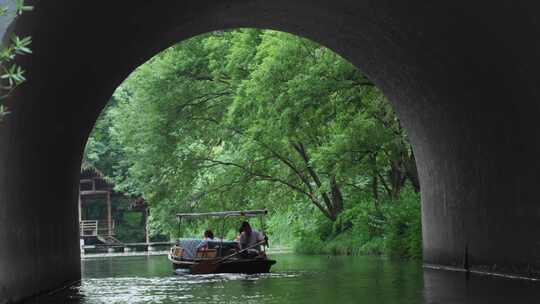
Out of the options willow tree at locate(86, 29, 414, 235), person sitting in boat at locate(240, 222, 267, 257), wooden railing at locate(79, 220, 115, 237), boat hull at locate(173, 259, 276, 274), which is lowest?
boat hull at locate(173, 259, 276, 274)

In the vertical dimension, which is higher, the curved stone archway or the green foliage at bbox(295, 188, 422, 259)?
the curved stone archway

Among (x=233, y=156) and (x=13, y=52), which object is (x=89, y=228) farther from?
(x=13, y=52)

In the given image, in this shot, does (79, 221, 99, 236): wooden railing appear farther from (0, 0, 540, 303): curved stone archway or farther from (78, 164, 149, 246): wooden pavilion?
(0, 0, 540, 303): curved stone archway

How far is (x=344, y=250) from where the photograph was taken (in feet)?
115

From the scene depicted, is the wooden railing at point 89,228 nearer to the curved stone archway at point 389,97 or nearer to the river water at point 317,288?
the river water at point 317,288

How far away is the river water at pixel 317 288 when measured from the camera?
14625 mm

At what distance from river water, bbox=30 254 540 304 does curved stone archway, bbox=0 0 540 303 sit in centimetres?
63

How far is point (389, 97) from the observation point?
847 inches

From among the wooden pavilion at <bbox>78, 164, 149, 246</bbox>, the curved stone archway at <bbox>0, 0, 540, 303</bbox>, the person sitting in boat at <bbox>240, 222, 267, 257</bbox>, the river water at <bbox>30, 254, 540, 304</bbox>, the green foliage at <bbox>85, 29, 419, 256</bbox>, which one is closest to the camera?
the curved stone archway at <bbox>0, 0, 540, 303</bbox>

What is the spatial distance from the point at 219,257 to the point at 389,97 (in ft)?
23.5

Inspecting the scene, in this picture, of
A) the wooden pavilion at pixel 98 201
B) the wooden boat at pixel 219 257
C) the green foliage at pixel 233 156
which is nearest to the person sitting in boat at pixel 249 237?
the wooden boat at pixel 219 257

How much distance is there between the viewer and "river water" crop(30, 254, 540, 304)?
1462 cm

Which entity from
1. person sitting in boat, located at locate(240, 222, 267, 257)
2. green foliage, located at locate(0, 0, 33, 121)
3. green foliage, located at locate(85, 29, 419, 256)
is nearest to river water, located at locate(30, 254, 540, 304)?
person sitting in boat, located at locate(240, 222, 267, 257)

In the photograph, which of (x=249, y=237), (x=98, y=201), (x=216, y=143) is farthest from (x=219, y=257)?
(x=98, y=201)
